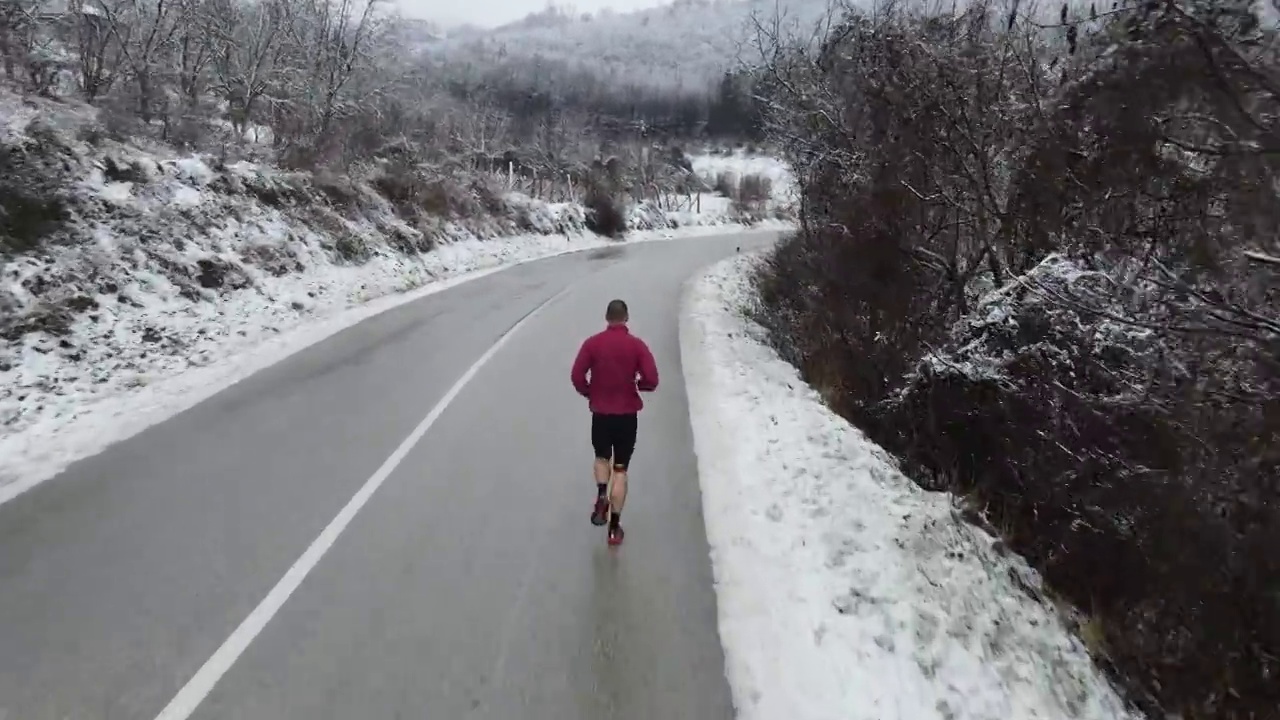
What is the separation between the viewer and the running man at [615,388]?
608 cm

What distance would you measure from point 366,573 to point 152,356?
7.80 meters

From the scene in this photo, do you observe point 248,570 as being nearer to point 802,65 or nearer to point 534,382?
point 534,382

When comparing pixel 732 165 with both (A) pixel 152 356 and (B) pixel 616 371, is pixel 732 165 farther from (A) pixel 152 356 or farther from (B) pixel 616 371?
(B) pixel 616 371

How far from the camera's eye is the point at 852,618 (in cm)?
499

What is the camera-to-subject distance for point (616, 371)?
607 centimetres

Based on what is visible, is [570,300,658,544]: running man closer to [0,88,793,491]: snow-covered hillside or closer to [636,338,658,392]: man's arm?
[636,338,658,392]: man's arm

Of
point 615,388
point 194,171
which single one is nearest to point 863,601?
point 615,388

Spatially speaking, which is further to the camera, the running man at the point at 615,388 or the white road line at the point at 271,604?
the running man at the point at 615,388

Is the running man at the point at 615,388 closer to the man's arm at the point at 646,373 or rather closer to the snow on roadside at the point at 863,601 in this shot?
the man's arm at the point at 646,373

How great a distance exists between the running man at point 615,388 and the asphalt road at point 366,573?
0.46 m

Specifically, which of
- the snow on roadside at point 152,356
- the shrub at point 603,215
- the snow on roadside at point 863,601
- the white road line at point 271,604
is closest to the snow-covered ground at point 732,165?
the shrub at point 603,215

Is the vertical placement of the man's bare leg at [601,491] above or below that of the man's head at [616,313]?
below

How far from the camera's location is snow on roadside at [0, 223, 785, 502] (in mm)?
8086

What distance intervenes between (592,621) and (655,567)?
2.87ft
